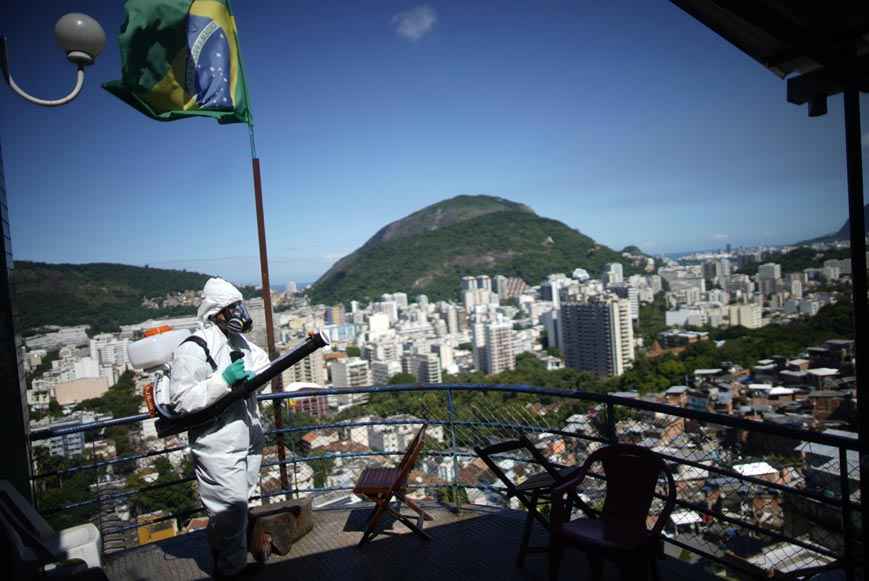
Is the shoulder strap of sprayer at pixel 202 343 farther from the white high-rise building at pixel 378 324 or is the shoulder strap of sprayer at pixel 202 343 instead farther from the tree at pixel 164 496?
the white high-rise building at pixel 378 324

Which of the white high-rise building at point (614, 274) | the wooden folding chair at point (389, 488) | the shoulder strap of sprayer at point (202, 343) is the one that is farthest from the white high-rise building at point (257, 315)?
the white high-rise building at point (614, 274)

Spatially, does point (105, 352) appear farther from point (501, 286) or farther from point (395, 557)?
point (501, 286)

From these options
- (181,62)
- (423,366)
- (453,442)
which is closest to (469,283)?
(423,366)

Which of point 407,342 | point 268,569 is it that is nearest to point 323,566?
point 268,569

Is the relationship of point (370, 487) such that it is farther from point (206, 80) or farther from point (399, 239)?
point (399, 239)

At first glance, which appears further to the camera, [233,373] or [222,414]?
[222,414]

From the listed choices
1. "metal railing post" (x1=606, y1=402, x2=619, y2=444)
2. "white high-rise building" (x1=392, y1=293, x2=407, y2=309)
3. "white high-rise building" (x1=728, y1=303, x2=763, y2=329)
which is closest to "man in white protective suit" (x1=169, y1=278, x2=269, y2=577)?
"metal railing post" (x1=606, y1=402, x2=619, y2=444)
